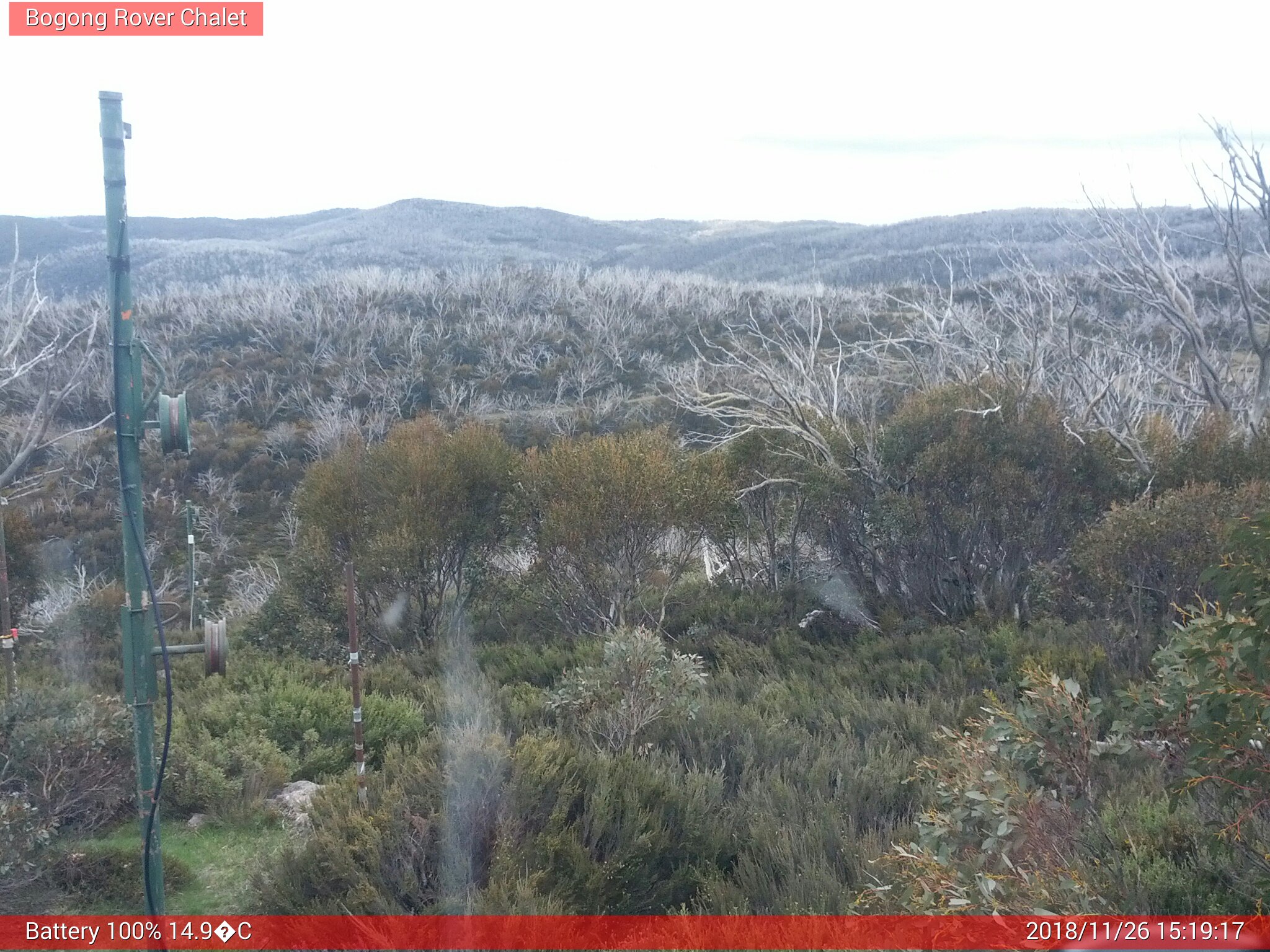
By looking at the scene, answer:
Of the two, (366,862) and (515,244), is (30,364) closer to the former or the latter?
(366,862)

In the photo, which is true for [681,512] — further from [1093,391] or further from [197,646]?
[197,646]

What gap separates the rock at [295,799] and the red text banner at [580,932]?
1.37 meters

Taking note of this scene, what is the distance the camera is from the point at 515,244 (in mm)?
68688

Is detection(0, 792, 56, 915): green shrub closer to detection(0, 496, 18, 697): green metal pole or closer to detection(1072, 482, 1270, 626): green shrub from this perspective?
detection(0, 496, 18, 697): green metal pole

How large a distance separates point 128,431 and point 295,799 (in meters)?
3.69

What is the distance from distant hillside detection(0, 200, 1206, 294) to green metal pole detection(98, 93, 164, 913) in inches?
1174

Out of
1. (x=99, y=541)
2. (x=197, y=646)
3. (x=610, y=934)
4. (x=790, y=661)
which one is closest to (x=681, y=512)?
(x=790, y=661)

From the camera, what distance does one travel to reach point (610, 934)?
4211 millimetres

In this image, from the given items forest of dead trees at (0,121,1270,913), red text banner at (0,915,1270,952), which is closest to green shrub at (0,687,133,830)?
forest of dead trees at (0,121,1270,913)

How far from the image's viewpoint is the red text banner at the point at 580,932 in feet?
10.4

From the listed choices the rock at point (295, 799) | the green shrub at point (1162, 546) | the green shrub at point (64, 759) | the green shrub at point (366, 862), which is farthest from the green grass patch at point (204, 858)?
the green shrub at point (1162, 546)

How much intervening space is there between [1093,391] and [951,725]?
8136 mm

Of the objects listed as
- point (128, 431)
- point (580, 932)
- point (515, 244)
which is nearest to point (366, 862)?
point (580, 932)

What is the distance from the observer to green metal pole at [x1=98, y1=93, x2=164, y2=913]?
3.44m
